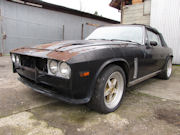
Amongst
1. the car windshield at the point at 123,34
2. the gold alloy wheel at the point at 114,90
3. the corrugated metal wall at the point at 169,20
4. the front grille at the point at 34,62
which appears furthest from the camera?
the corrugated metal wall at the point at 169,20

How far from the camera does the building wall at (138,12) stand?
733 cm

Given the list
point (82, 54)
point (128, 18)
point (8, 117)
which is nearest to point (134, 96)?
point (82, 54)

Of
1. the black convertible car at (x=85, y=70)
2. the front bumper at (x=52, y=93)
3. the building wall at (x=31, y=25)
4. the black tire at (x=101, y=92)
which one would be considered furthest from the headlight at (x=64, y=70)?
the building wall at (x=31, y=25)

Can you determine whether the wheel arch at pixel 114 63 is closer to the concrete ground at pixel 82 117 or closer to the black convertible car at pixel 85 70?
the black convertible car at pixel 85 70

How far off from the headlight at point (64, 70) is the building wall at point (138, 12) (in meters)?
7.20

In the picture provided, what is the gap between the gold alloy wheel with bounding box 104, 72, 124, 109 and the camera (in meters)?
1.97

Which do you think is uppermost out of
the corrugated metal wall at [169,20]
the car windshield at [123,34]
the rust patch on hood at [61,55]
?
the corrugated metal wall at [169,20]

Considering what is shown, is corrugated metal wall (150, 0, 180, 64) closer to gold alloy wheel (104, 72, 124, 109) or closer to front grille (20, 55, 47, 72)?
gold alloy wheel (104, 72, 124, 109)

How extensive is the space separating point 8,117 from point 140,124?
168 centimetres

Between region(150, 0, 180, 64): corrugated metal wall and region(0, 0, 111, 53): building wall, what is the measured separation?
21.2 ft

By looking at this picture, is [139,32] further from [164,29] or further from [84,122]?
[164,29]

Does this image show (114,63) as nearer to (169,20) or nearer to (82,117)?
(82,117)

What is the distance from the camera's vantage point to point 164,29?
6.76 metres

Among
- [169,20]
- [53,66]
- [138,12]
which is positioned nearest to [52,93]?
[53,66]
